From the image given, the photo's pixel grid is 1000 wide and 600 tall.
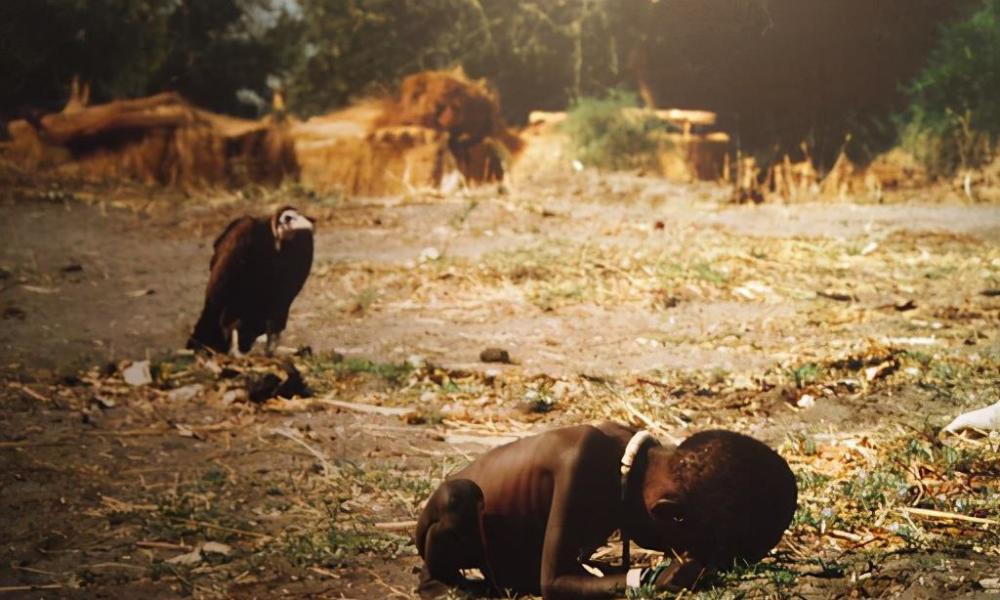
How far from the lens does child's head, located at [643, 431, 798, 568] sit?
8.30 ft

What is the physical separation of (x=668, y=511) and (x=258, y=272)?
4157 millimetres

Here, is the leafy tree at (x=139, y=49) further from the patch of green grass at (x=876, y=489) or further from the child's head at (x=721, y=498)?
the child's head at (x=721, y=498)

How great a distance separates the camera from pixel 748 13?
6.07 m

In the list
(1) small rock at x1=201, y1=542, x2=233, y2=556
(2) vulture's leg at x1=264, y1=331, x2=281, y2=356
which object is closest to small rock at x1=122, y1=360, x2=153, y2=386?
(2) vulture's leg at x1=264, y1=331, x2=281, y2=356

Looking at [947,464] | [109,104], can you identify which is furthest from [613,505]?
[109,104]

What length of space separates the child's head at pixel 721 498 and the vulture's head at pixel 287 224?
12.7 ft

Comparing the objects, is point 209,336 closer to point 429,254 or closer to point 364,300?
point 364,300

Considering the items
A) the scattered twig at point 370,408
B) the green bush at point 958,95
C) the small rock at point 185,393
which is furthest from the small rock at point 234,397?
the green bush at point 958,95

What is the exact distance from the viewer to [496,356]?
6070mm

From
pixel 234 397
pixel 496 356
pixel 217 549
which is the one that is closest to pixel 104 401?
pixel 234 397

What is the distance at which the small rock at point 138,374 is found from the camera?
5.86 metres

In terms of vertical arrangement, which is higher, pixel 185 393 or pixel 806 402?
pixel 806 402

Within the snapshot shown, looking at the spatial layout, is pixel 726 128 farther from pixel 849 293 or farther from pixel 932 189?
pixel 849 293

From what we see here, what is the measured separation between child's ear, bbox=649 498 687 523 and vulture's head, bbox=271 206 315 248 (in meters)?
3.89
